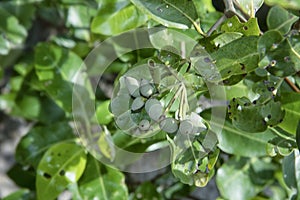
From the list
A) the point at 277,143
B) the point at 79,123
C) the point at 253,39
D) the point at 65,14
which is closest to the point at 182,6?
the point at 253,39

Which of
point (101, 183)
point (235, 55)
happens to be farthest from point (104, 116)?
point (235, 55)

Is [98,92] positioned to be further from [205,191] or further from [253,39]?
[253,39]

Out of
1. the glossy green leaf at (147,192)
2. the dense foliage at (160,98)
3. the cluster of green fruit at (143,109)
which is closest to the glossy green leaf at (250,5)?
the dense foliage at (160,98)

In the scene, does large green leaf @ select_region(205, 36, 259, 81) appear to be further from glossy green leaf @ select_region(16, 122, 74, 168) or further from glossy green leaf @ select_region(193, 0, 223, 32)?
glossy green leaf @ select_region(16, 122, 74, 168)

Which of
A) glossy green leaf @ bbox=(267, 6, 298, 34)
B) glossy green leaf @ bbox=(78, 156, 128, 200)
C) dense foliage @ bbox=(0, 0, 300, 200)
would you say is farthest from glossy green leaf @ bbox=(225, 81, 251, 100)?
glossy green leaf @ bbox=(78, 156, 128, 200)

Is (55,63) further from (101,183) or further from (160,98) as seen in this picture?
(160,98)

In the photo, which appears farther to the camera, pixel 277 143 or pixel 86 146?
pixel 86 146
